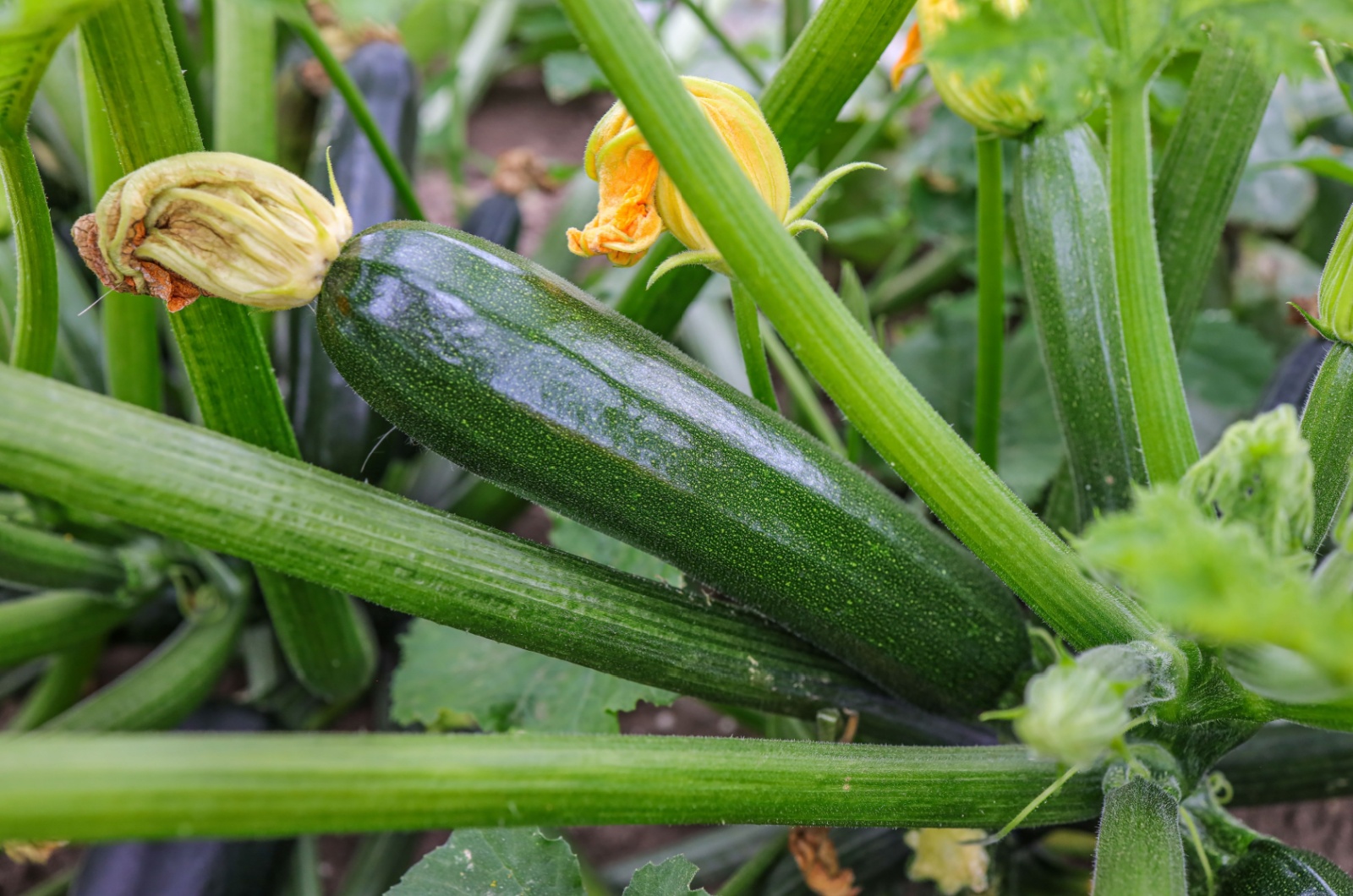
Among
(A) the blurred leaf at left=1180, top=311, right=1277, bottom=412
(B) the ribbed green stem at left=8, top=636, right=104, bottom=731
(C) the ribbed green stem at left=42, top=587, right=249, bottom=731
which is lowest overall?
(B) the ribbed green stem at left=8, top=636, right=104, bottom=731

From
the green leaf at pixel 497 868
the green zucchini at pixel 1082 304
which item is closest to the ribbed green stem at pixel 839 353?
the green zucchini at pixel 1082 304

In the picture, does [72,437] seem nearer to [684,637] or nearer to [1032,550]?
[684,637]

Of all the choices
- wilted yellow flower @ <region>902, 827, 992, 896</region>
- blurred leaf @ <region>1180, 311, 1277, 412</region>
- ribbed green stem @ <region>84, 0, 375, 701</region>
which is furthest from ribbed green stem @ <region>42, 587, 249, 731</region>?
blurred leaf @ <region>1180, 311, 1277, 412</region>

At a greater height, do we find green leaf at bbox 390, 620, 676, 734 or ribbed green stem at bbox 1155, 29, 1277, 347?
ribbed green stem at bbox 1155, 29, 1277, 347

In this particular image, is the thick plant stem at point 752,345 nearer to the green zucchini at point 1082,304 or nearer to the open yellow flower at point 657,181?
the open yellow flower at point 657,181

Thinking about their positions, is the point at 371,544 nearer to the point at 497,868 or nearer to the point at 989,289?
the point at 497,868

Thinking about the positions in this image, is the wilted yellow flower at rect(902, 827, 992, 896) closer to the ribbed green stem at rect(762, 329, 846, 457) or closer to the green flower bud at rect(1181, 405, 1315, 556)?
the ribbed green stem at rect(762, 329, 846, 457)

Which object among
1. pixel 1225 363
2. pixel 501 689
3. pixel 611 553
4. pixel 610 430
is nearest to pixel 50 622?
pixel 501 689

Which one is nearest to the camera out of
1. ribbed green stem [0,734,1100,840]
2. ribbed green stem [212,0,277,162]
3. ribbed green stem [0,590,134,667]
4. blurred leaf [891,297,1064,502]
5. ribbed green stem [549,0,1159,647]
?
ribbed green stem [0,734,1100,840]
